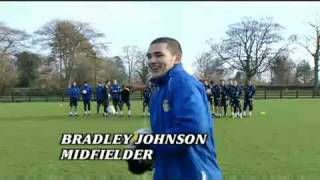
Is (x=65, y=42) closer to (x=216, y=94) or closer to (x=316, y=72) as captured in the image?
(x=316, y=72)

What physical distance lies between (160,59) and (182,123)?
0.44m

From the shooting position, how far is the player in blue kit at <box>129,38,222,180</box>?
314 centimetres

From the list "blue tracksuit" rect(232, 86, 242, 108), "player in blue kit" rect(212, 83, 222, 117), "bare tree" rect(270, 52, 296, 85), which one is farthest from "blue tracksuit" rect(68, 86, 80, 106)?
"bare tree" rect(270, 52, 296, 85)

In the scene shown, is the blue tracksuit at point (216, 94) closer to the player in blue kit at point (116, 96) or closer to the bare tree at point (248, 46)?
the player in blue kit at point (116, 96)

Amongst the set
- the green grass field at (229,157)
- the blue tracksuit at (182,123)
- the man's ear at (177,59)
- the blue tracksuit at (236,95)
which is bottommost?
the green grass field at (229,157)

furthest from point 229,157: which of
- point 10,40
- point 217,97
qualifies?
point 10,40

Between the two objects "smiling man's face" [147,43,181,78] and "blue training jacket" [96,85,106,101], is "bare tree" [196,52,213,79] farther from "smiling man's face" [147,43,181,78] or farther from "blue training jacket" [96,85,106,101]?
"smiling man's face" [147,43,181,78]

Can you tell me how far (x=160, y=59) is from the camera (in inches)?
131

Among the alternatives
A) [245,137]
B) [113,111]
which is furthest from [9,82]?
[245,137]

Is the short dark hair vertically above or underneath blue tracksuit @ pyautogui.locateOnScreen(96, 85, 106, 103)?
above

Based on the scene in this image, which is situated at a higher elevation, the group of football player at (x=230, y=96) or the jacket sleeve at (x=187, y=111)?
the jacket sleeve at (x=187, y=111)

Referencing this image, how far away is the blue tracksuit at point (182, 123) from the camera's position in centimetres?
313

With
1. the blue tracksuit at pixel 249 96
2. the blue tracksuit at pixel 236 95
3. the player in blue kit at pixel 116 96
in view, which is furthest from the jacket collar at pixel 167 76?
the player in blue kit at pixel 116 96

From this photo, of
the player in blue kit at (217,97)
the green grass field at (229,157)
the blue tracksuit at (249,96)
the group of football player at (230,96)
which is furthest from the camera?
the player in blue kit at (217,97)
